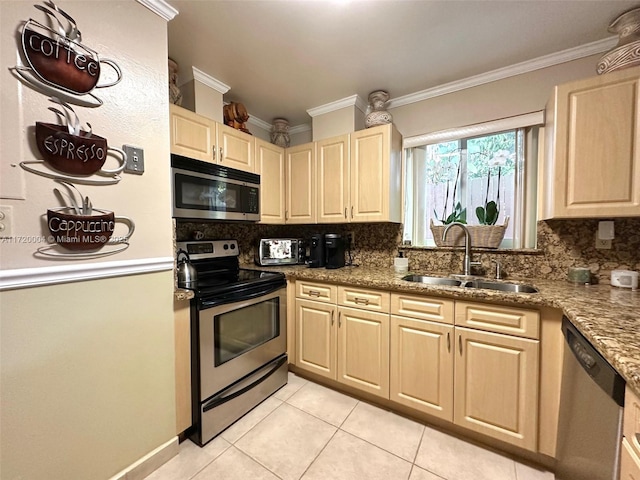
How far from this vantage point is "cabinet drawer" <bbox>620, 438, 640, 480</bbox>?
0.63 meters

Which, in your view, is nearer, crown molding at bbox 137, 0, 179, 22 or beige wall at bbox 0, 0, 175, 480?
beige wall at bbox 0, 0, 175, 480

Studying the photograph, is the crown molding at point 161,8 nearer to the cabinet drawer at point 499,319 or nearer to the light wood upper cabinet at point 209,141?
the light wood upper cabinet at point 209,141

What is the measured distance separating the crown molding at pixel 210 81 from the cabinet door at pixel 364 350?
2004 mm

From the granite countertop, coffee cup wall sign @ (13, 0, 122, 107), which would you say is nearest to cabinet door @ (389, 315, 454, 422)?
the granite countertop

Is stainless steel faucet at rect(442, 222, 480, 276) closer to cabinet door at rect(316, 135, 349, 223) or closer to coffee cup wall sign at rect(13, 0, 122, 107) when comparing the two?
cabinet door at rect(316, 135, 349, 223)

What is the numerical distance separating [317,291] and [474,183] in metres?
1.57

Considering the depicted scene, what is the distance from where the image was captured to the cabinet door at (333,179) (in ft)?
7.45

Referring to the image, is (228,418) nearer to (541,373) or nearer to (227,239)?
(227,239)

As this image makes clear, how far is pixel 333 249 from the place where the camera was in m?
2.25

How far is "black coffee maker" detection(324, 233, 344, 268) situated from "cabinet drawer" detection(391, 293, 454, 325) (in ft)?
2.26

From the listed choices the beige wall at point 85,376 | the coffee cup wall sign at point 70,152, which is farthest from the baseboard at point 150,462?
the coffee cup wall sign at point 70,152

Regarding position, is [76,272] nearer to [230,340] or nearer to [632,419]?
[230,340]

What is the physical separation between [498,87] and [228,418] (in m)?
3.02

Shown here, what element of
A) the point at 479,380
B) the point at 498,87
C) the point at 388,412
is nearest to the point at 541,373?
the point at 479,380
